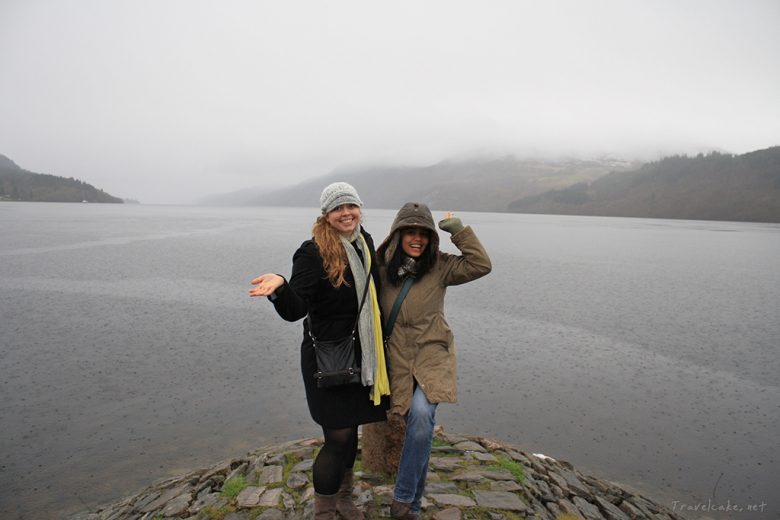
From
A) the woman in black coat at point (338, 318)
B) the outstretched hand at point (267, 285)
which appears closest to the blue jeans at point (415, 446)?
the woman in black coat at point (338, 318)

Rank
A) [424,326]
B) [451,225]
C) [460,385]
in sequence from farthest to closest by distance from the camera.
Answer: [460,385] → [451,225] → [424,326]

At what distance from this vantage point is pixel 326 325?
4383 millimetres

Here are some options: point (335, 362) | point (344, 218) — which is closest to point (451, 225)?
point (344, 218)

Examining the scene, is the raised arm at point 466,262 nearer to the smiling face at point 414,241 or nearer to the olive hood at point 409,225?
the olive hood at point 409,225

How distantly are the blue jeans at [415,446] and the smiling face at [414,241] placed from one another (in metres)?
1.44

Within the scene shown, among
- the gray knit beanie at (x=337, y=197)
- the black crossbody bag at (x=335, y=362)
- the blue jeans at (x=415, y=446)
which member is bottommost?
the blue jeans at (x=415, y=446)

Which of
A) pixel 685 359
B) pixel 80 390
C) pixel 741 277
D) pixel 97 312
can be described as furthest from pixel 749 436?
pixel 741 277

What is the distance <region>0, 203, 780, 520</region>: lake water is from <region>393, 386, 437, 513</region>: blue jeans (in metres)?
7.48

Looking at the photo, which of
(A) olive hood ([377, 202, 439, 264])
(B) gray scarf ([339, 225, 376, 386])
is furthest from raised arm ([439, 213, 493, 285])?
(B) gray scarf ([339, 225, 376, 386])

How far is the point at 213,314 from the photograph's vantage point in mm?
23031

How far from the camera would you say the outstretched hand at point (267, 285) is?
3.67 meters

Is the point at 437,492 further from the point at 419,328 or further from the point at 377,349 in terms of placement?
the point at 377,349

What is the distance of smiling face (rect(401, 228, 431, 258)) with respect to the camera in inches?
195

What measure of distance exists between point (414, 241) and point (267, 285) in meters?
1.79
